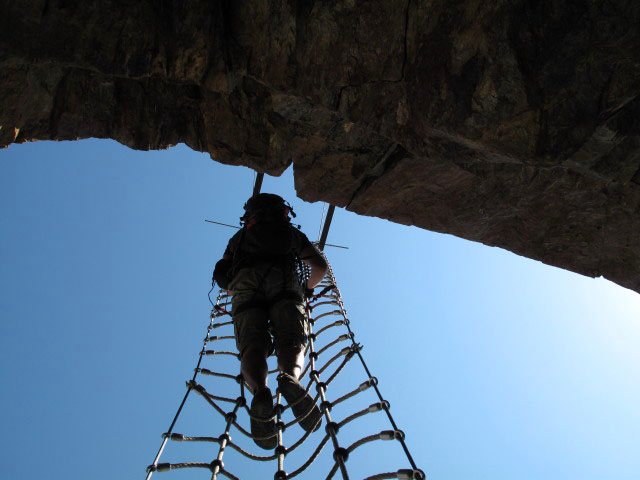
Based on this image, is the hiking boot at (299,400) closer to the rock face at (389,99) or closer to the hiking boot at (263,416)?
the hiking boot at (263,416)

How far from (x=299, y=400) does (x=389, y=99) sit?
2241 mm

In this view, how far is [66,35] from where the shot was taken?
8.15 ft

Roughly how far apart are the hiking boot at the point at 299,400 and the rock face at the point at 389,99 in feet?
5.47

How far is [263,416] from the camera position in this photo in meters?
3.06

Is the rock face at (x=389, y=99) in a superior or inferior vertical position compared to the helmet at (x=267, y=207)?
inferior

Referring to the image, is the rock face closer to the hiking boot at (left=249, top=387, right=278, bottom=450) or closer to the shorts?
the shorts

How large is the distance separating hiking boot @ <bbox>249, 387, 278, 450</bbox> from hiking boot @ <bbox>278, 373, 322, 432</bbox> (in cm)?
14

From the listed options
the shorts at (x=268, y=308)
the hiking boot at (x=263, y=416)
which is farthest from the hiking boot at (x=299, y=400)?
the shorts at (x=268, y=308)

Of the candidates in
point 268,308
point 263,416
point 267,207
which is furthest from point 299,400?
point 267,207

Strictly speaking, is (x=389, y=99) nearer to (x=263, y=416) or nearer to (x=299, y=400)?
(x=299, y=400)

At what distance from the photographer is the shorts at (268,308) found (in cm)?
363

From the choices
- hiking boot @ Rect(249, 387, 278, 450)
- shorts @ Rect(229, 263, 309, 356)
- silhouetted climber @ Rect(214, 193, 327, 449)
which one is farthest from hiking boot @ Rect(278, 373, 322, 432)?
shorts @ Rect(229, 263, 309, 356)

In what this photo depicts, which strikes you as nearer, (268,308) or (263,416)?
→ (263,416)

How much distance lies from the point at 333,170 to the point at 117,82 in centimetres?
183
